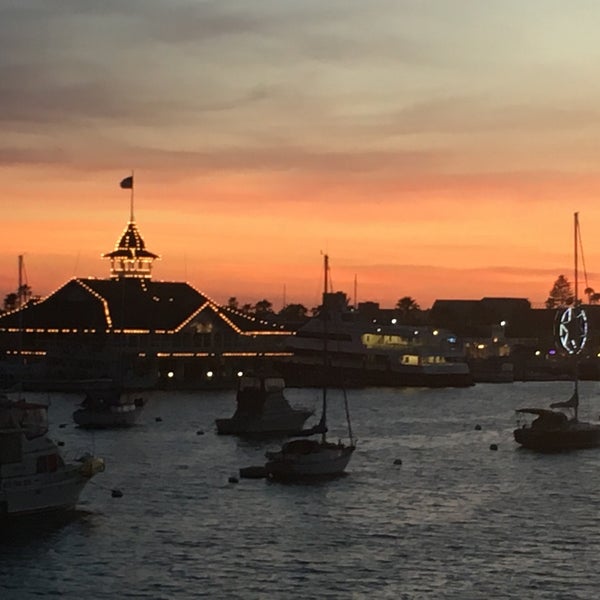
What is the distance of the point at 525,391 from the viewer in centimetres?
17462

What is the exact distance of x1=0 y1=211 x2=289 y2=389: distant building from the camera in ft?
522

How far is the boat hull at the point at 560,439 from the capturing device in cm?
8700

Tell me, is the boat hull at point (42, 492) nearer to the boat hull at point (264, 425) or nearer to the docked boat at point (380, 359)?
the boat hull at point (264, 425)

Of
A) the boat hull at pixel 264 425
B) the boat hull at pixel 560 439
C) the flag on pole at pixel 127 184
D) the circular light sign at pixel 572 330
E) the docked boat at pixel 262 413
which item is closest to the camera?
the boat hull at pixel 560 439

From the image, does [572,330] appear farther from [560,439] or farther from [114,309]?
[114,309]

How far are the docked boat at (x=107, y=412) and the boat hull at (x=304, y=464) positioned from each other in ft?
109

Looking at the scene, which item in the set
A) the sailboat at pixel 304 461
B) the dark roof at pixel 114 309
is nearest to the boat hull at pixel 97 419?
the sailboat at pixel 304 461

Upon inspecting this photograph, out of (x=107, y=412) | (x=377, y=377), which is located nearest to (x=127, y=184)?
(x=377, y=377)

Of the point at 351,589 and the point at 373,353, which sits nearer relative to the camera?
the point at 351,589

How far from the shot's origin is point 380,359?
570ft

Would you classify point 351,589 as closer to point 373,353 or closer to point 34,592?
point 34,592

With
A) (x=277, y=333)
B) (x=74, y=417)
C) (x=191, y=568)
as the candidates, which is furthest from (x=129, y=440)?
(x=277, y=333)

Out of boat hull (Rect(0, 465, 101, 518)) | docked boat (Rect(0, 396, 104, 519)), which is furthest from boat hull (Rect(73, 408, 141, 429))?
docked boat (Rect(0, 396, 104, 519))

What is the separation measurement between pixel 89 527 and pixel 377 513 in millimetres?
12693
